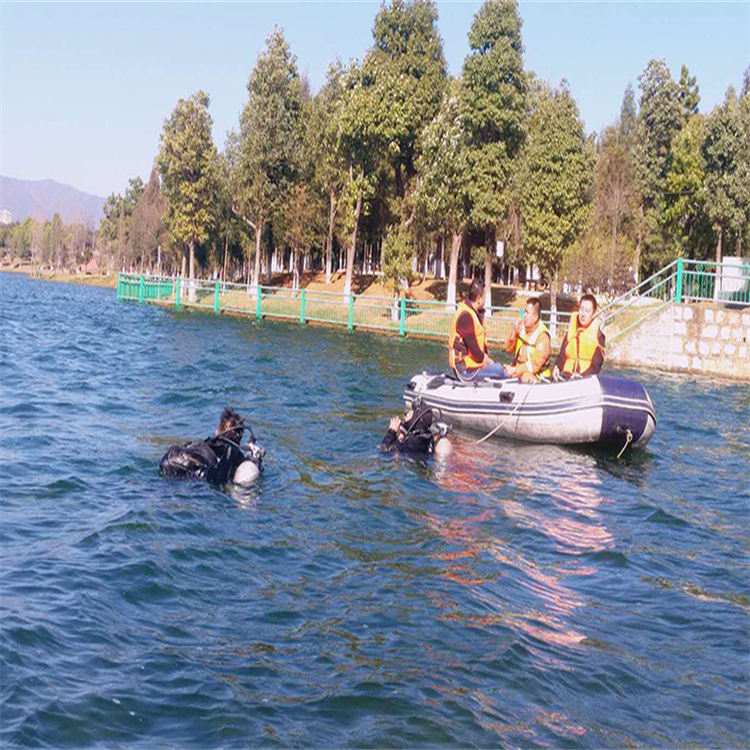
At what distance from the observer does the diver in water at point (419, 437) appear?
13109 millimetres

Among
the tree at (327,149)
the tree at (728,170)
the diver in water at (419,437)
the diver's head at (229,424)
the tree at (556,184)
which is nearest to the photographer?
the diver's head at (229,424)

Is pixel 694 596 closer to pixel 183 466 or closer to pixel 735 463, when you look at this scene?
pixel 183 466

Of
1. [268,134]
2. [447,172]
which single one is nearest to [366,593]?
[447,172]

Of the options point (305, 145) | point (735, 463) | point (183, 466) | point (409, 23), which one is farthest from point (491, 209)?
point (183, 466)

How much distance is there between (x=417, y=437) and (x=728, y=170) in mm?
31367

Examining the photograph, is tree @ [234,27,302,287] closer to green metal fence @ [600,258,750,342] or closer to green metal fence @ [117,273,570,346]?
green metal fence @ [117,273,570,346]

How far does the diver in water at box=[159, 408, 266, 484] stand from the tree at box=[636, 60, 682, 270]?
4056 cm

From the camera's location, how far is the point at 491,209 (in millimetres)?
39219

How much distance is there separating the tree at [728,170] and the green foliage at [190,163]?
29.1m

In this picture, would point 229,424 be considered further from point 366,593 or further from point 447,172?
point 447,172

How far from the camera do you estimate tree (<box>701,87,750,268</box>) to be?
3903 centimetres

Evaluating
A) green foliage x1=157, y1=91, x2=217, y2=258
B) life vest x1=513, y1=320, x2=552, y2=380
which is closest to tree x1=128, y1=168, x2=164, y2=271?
green foliage x1=157, y1=91, x2=217, y2=258

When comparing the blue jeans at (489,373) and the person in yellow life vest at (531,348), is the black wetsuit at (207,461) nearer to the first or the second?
the blue jeans at (489,373)

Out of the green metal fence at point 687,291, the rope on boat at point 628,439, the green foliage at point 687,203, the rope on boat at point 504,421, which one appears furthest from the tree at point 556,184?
the rope on boat at point 628,439
